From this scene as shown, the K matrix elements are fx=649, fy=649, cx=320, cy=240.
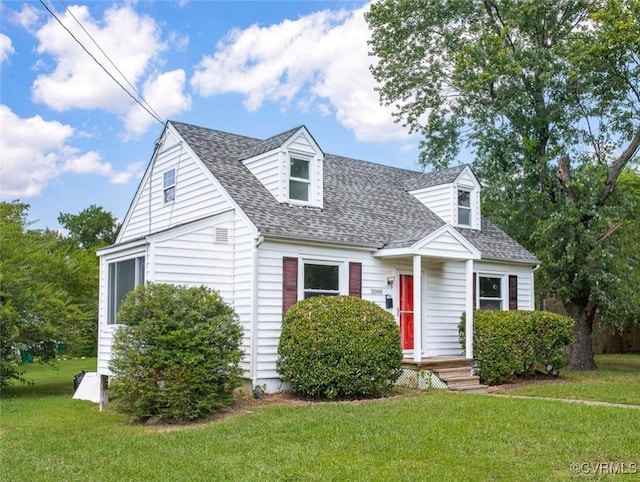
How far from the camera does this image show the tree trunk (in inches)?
724

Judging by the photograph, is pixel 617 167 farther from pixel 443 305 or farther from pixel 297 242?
pixel 297 242

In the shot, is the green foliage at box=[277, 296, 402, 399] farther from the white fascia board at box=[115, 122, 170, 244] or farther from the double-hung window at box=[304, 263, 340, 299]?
the white fascia board at box=[115, 122, 170, 244]

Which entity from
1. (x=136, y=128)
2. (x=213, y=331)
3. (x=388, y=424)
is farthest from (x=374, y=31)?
(x=388, y=424)

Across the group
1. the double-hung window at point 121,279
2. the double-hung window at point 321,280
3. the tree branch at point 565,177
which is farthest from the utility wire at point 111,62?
the tree branch at point 565,177

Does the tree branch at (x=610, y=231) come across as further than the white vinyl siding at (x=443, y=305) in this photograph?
Yes

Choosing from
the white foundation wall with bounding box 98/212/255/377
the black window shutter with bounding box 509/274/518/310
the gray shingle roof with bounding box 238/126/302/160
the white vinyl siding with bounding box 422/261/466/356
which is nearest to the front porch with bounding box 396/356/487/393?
the white vinyl siding with bounding box 422/261/466/356

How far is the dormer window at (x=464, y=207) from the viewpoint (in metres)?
17.7

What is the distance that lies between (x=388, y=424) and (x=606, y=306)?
1165cm

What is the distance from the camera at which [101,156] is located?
17.7 metres

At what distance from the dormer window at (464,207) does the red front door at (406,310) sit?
3.54m

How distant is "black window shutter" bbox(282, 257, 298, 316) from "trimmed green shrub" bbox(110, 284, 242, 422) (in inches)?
94.9

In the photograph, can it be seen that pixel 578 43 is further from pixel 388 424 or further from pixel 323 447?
pixel 323 447

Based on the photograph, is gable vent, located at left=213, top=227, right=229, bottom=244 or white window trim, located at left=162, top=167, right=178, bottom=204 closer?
gable vent, located at left=213, top=227, right=229, bottom=244

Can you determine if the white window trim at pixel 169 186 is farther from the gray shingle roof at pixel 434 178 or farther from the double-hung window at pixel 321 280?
the gray shingle roof at pixel 434 178
